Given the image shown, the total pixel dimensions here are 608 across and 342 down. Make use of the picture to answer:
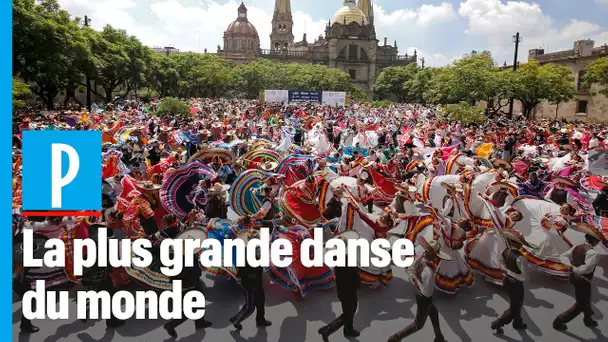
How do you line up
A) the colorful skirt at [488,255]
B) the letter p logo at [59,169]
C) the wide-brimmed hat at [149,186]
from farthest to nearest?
1. the wide-brimmed hat at [149,186]
2. the letter p logo at [59,169]
3. the colorful skirt at [488,255]

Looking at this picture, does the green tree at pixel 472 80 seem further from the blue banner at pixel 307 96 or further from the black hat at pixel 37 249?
the black hat at pixel 37 249

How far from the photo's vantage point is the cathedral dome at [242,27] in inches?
3654

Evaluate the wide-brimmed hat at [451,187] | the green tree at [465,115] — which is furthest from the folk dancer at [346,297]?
the green tree at [465,115]

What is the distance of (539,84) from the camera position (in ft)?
105

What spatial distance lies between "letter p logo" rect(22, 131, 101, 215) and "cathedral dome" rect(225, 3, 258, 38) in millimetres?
90695

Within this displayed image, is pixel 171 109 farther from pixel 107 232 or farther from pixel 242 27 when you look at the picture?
pixel 242 27

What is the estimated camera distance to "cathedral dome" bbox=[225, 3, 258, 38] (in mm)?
92812

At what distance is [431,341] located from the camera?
17.0 ft

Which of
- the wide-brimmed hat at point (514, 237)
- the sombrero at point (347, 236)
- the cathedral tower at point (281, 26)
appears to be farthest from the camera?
the cathedral tower at point (281, 26)

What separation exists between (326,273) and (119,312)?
280 cm

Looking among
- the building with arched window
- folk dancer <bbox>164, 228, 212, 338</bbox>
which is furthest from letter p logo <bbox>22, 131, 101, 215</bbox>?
the building with arched window

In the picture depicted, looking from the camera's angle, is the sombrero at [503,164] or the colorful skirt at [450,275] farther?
the sombrero at [503,164]

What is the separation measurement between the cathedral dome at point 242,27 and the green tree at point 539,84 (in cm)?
6953

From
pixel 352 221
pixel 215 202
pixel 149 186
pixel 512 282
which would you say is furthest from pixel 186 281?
pixel 512 282
